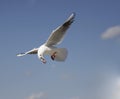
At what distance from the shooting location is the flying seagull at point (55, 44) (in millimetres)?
20609

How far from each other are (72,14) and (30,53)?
4.61m

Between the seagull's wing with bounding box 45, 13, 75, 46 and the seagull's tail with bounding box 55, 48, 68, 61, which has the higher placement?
the seagull's wing with bounding box 45, 13, 75, 46

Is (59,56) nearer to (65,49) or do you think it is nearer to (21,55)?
(65,49)

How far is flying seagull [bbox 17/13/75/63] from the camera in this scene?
67.6 feet

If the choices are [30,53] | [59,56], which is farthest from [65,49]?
[30,53]

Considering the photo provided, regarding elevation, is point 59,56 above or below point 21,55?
below

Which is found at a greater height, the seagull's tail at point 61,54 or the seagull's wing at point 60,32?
the seagull's wing at point 60,32

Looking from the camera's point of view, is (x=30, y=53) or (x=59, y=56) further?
(x=30, y=53)

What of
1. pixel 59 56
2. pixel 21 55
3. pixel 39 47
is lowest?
pixel 59 56

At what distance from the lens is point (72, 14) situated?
66.9ft

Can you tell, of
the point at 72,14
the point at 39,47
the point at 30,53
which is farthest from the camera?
the point at 30,53

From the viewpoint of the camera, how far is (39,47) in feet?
73.7

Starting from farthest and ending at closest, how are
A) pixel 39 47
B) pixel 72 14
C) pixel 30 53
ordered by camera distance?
1. pixel 30 53
2. pixel 39 47
3. pixel 72 14

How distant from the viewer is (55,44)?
69.7ft
